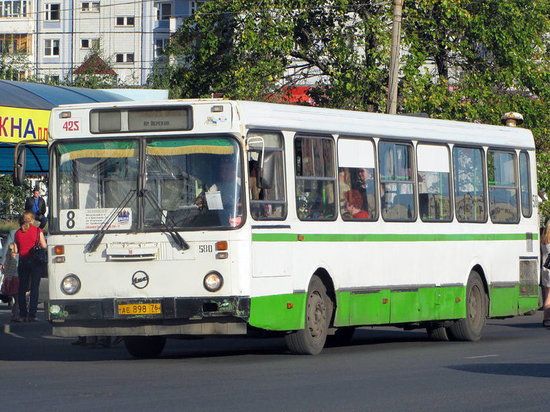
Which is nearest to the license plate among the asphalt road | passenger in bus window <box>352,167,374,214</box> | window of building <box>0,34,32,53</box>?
the asphalt road

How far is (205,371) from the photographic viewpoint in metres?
13.3

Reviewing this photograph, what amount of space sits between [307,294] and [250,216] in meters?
1.50

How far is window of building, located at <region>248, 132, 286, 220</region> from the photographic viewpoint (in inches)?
553

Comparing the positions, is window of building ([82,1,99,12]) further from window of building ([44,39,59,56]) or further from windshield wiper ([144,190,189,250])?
windshield wiper ([144,190,189,250])

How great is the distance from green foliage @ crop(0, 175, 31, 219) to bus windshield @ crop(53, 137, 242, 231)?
33.9 metres

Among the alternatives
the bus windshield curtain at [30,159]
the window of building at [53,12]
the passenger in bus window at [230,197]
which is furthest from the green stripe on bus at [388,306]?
the window of building at [53,12]

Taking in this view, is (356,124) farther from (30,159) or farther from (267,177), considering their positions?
(30,159)


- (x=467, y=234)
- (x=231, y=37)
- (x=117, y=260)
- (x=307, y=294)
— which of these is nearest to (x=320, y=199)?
(x=307, y=294)

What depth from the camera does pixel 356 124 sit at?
16.2m

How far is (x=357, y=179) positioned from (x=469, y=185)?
305 centimetres

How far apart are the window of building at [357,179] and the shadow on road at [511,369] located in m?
2.89

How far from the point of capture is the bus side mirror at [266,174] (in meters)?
13.9

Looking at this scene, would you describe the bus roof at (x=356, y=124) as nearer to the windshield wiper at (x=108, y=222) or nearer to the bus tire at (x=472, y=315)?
the windshield wiper at (x=108, y=222)

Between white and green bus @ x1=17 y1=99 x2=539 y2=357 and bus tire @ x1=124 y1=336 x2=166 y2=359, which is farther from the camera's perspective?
bus tire @ x1=124 y1=336 x2=166 y2=359
